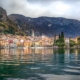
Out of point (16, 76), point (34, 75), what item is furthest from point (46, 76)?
point (16, 76)

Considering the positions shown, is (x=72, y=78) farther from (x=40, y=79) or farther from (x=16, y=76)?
(x=16, y=76)

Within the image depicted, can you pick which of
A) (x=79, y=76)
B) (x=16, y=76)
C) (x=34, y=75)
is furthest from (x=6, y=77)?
(x=79, y=76)

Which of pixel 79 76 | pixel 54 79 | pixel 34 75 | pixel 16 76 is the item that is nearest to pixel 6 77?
pixel 16 76

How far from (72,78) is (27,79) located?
20.8ft

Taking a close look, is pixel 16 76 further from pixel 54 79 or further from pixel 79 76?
pixel 79 76

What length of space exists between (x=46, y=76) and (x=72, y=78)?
427cm

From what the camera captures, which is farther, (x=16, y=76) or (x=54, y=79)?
(x=16, y=76)

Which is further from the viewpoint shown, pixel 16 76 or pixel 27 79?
pixel 16 76

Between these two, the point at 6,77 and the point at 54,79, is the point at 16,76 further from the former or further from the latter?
the point at 54,79

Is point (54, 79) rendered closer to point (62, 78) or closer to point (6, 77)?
point (62, 78)

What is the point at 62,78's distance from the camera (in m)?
39.2

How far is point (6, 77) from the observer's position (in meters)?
40.7

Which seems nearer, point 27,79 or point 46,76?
point 27,79

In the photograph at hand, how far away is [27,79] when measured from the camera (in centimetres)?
3847
